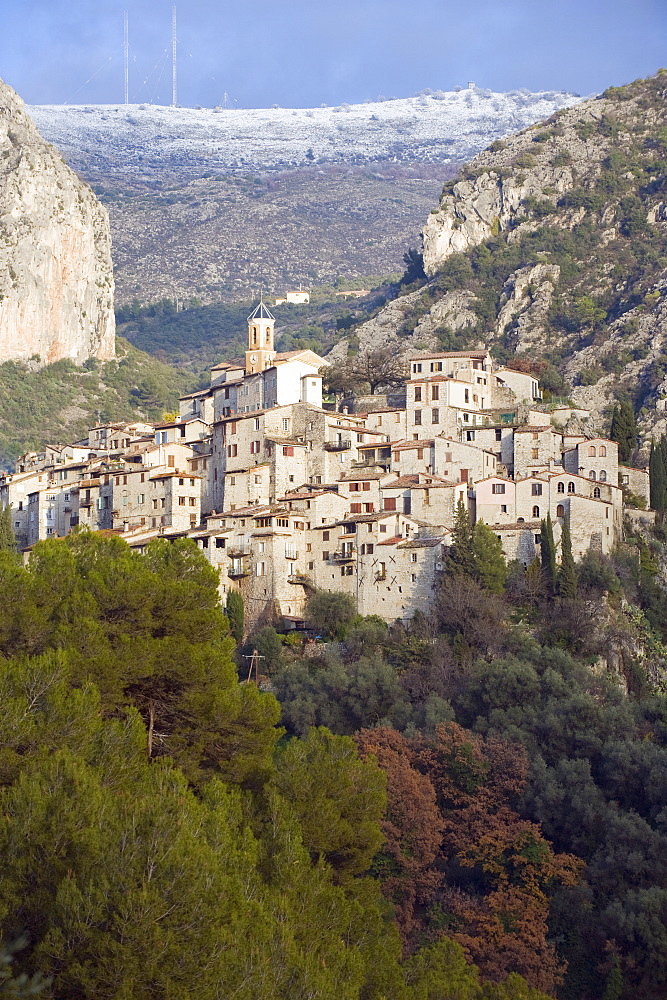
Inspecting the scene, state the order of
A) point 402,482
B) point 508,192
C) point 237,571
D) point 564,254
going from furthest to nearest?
point 508,192
point 564,254
point 402,482
point 237,571

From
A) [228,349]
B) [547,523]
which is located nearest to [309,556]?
[547,523]

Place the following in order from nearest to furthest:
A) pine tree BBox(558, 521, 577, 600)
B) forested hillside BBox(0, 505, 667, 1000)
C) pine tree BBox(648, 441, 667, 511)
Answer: forested hillside BBox(0, 505, 667, 1000) → pine tree BBox(558, 521, 577, 600) → pine tree BBox(648, 441, 667, 511)

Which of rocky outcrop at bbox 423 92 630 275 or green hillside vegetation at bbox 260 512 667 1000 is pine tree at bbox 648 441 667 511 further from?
rocky outcrop at bbox 423 92 630 275

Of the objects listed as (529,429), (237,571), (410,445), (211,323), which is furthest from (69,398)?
(237,571)

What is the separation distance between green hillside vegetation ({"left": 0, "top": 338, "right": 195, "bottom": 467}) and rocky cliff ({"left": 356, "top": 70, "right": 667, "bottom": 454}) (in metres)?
Answer: 19.7

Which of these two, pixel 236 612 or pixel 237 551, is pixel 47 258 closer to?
pixel 237 551

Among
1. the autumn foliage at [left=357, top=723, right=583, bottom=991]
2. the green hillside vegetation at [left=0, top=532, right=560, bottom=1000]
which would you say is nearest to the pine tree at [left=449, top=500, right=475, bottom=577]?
the autumn foliage at [left=357, top=723, right=583, bottom=991]

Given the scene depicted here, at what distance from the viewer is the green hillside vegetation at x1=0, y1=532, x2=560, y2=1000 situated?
2241cm

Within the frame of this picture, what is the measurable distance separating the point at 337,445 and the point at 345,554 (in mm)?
9489

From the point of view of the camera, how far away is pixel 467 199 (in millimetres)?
106750

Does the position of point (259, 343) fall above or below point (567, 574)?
above

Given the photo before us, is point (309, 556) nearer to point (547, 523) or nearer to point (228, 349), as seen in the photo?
point (547, 523)

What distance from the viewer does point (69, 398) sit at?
110 metres

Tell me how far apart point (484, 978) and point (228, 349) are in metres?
109
